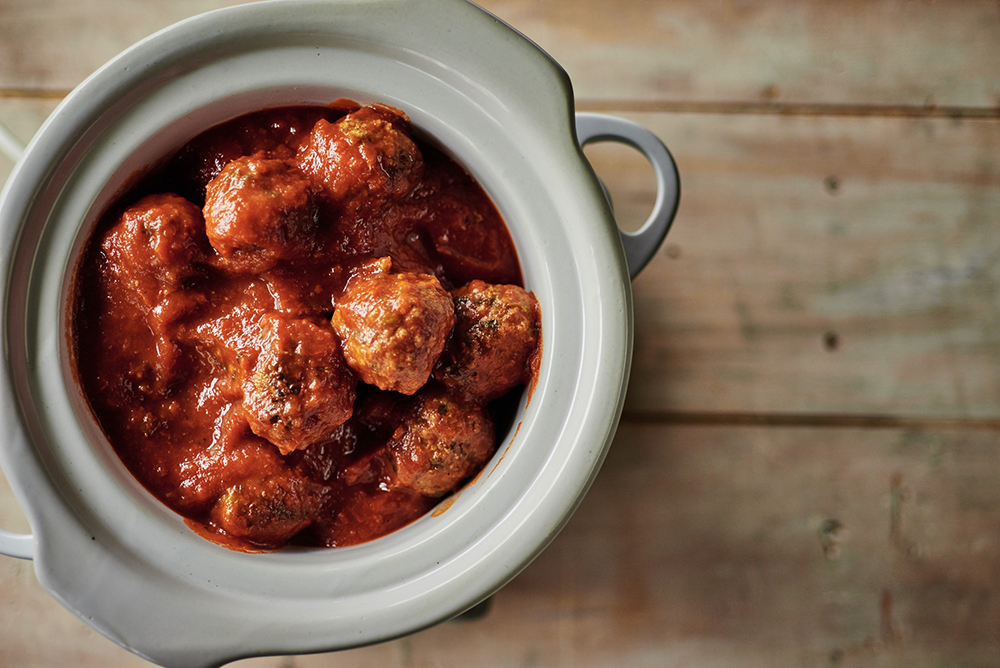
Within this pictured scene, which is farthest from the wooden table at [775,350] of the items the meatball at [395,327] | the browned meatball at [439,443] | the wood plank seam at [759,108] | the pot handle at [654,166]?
the meatball at [395,327]

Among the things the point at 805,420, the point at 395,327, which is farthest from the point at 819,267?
the point at 395,327

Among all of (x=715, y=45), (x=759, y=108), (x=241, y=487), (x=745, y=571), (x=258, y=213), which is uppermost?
(x=715, y=45)

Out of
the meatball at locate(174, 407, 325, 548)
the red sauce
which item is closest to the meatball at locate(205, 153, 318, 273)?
the red sauce

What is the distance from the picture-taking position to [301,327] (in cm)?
106

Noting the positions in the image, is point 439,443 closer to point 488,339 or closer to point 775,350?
point 488,339

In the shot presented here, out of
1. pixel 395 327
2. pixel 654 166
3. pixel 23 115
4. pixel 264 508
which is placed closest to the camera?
pixel 395 327

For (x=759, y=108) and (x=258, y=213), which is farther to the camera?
(x=759, y=108)

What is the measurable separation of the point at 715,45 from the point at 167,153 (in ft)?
3.94

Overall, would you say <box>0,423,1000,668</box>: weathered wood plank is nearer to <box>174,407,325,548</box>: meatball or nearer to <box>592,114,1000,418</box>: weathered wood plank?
<box>592,114,1000,418</box>: weathered wood plank

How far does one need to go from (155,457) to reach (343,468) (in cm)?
29

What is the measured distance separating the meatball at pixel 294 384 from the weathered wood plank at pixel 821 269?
778 mm

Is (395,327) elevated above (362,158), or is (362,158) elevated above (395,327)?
(362,158)

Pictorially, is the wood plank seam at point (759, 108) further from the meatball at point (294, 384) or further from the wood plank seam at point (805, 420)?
the meatball at point (294, 384)

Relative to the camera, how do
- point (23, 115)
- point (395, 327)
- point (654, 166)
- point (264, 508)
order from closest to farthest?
point (395, 327), point (264, 508), point (654, 166), point (23, 115)
